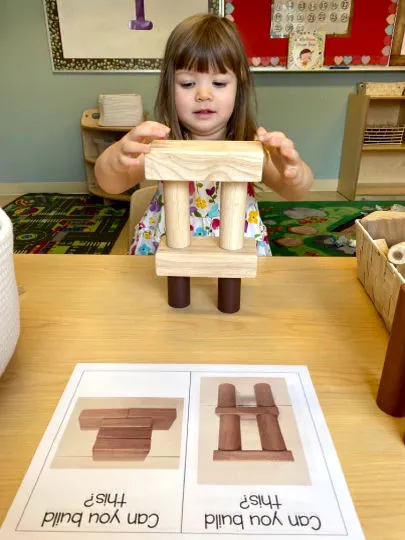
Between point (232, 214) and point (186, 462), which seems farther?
point (232, 214)

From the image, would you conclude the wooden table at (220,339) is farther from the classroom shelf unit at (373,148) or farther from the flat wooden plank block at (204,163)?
the classroom shelf unit at (373,148)

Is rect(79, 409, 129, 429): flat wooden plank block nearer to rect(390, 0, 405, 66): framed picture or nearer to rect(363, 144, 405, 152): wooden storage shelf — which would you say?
rect(363, 144, 405, 152): wooden storage shelf

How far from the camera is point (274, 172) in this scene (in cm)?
94

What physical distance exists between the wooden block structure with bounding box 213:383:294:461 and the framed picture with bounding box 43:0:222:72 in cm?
282

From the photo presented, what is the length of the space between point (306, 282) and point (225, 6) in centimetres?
262

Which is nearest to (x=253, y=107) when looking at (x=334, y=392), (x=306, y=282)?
(x=306, y=282)

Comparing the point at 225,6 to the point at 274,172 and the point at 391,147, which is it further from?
the point at 274,172

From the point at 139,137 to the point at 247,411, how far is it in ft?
1.36

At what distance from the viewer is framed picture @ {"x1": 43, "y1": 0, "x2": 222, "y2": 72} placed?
274 cm

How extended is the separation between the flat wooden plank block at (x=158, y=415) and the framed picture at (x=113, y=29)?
2.84 m

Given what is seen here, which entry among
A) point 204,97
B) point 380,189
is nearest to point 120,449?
point 204,97

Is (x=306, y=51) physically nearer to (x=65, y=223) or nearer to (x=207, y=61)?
(x=65, y=223)

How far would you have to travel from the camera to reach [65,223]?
272cm

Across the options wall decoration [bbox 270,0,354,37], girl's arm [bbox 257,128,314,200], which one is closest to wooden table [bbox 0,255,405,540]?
girl's arm [bbox 257,128,314,200]
